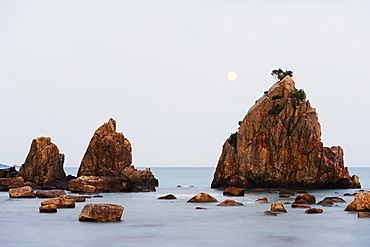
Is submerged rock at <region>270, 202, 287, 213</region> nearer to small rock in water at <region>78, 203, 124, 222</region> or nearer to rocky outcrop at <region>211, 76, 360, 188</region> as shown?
small rock in water at <region>78, 203, 124, 222</region>

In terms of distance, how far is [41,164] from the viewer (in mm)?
120000

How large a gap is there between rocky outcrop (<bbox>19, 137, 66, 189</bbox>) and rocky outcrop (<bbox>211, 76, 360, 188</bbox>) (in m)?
40.0

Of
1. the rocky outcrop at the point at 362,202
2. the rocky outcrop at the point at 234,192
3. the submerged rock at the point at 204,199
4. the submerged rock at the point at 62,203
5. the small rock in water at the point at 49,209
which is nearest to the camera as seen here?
the rocky outcrop at the point at 362,202

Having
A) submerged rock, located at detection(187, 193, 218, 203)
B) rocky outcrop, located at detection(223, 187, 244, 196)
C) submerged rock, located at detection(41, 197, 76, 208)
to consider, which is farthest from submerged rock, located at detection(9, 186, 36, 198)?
rocky outcrop, located at detection(223, 187, 244, 196)

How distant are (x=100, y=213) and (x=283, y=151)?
76.5 metres

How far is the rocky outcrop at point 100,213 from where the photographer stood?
4728 centimetres

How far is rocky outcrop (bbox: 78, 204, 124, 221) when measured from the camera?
47.3 meters

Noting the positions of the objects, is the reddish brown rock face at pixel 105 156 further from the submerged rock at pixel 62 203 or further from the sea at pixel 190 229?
the sea at pixel 190 229

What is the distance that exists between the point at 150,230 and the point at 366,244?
1794 centimetres

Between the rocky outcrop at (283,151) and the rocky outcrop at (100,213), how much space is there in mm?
73020

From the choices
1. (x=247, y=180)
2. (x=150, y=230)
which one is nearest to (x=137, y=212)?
(x=150, y=230)

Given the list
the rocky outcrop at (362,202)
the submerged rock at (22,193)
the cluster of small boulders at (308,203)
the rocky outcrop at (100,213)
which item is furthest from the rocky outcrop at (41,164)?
the rocky outcrop at (362,202)

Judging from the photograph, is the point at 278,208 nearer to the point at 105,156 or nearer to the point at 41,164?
the point at 105,156

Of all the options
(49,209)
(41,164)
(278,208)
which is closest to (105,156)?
(41,164)
